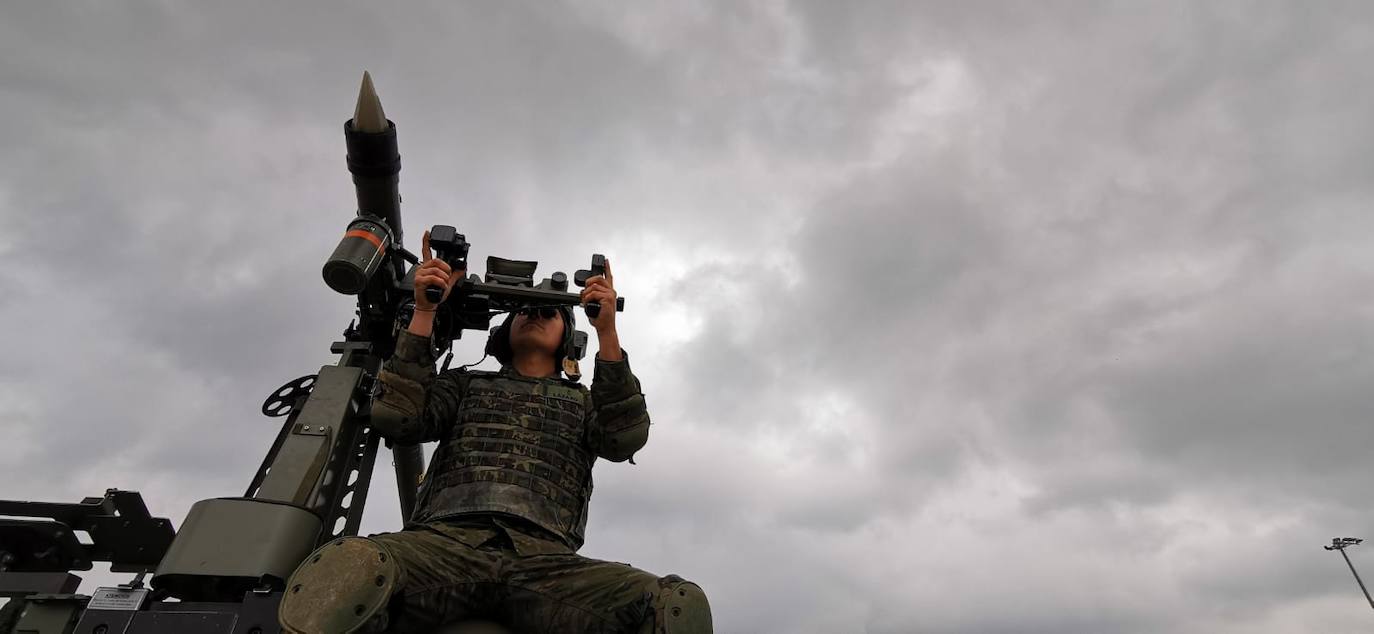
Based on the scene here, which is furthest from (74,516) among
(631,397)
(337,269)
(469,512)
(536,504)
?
(631,397)

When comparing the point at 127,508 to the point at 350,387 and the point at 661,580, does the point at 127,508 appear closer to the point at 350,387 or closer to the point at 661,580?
the point at 350,387

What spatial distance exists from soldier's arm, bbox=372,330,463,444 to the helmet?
89 cm

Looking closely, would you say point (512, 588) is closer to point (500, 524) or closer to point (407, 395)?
point (500, 524)

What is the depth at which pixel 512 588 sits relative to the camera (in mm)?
3098

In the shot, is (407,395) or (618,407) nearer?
(407,395)

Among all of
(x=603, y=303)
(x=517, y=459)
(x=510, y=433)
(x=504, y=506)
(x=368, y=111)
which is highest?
(x=368, y=111)

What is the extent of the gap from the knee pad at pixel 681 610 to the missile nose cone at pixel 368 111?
3965 millimetres

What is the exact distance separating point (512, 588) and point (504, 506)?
48 centimetres

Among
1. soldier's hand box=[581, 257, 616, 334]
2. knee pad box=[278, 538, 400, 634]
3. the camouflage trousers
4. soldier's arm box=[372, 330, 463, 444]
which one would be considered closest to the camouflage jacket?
soldier's arm box=[372, 330, 463, 444]

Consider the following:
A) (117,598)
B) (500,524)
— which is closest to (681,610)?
(500,524)

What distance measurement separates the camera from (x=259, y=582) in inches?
132

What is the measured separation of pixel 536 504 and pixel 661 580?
862 millimetres

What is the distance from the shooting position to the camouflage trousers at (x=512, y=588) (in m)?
2.91

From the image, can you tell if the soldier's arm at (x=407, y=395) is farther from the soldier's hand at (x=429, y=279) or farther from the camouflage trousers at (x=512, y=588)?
the camouflage trousers at (x=512, y=588)
